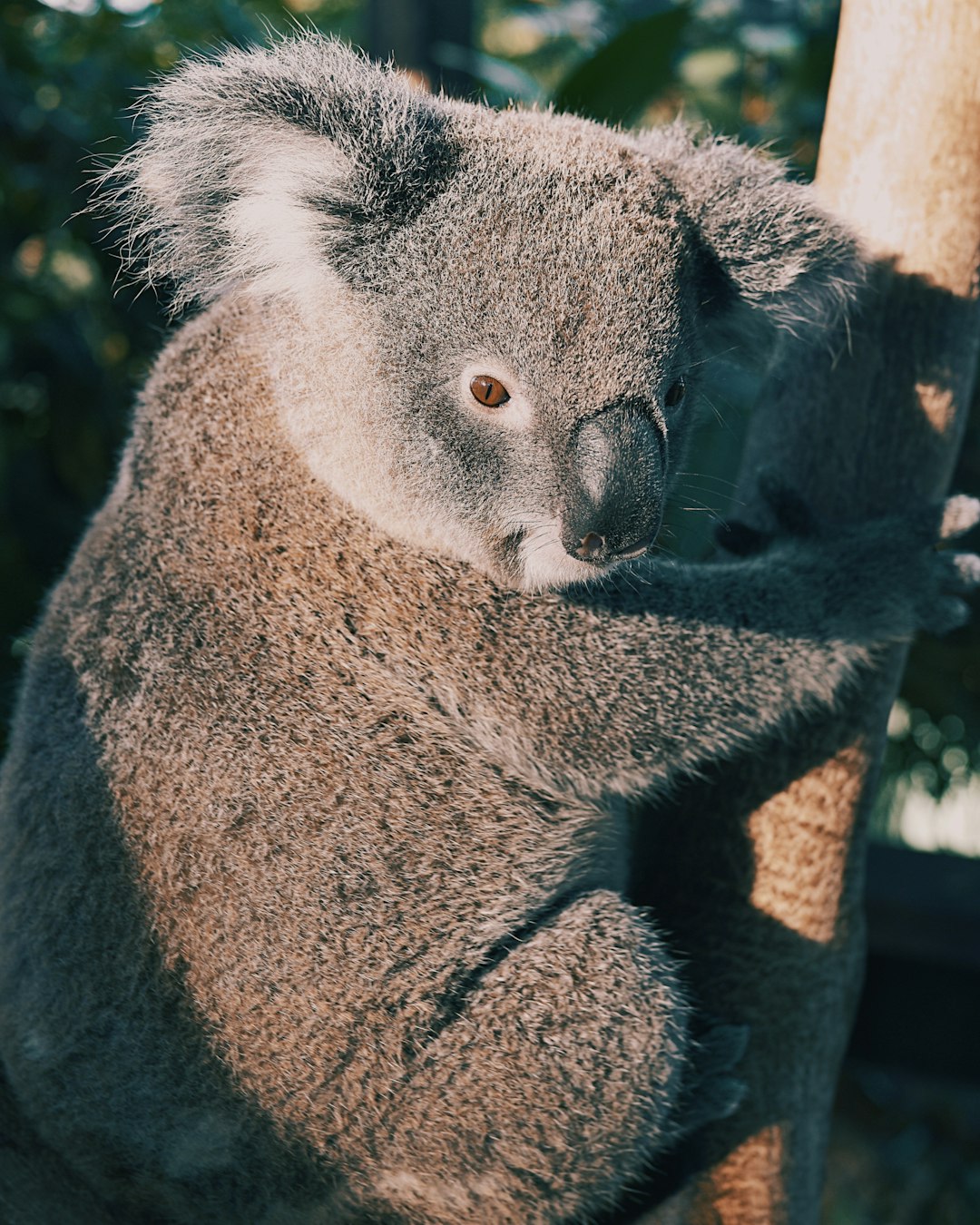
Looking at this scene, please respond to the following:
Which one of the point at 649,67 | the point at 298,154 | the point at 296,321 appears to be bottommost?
the point at 296,321

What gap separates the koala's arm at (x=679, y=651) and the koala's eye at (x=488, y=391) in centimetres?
39

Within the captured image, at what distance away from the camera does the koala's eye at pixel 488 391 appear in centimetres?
181

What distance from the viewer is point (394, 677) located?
2.03 m

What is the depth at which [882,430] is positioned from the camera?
81.9 inches

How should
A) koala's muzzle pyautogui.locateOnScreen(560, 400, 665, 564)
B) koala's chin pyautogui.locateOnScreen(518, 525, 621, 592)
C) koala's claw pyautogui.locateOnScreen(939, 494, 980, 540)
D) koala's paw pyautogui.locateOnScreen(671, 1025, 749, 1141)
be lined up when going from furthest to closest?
koala's claw pyautogui.locateOnScreen(939, 494, 980, 540)
koala's paw pyautogui.locateOnScreen(671, 1025, 749, 1141)
koala's chin pyautogui.locateOnScreen(518, 525, 621, 592)
koala's muzzle pyautogui.locateOnScreen(560, 400, 665, 564)

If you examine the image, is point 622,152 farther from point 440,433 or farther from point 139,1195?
point 139,1195

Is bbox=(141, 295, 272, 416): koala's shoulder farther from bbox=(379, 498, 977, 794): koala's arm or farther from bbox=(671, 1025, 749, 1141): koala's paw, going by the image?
bbox=(671, 1025, 749, 1141): koala's paw

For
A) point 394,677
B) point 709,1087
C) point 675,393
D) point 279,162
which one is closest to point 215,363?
point 279,162

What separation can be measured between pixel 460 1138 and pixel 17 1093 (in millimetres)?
802

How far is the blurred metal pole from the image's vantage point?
4.18 metres

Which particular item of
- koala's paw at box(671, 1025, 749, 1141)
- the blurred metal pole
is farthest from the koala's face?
the blurred metal pole

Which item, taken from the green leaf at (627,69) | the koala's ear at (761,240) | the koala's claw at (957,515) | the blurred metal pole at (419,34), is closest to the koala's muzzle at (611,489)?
the koala's ear at (761,240)

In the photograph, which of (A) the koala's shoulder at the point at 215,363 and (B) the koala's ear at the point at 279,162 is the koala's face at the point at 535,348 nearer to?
(B) the koala's ear at the point at 279,162

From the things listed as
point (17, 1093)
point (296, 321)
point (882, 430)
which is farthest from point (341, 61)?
point (17, 1093)
